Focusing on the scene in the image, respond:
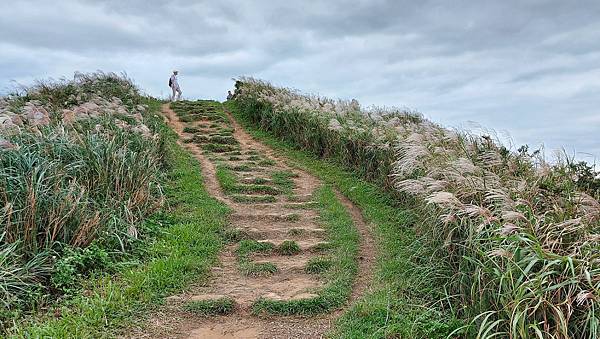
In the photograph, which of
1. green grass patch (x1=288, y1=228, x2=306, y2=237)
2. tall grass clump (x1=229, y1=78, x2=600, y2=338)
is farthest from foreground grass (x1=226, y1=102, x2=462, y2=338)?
green grass patch (x1=288, y1=228, x2=306, y2=237)

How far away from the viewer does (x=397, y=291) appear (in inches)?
187

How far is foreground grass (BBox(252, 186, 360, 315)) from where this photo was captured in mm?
4564

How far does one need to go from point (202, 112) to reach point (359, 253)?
31.9 feet

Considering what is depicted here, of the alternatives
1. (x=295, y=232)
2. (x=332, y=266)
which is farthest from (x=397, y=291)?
(x=295, y=232)

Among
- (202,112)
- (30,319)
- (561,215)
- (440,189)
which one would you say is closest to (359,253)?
(440,189)

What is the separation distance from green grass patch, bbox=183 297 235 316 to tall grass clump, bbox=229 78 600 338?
177 cm

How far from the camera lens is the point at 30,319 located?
415 cm

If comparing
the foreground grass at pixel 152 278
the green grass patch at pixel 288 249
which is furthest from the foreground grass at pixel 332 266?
the foreground grass at pixel 152 278

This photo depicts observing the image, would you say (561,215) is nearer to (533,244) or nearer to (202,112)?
(533,244)

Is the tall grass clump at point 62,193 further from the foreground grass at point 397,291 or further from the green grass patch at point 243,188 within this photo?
the foreground grass at point 397,291

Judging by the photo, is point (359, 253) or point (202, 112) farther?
point (202, 112)

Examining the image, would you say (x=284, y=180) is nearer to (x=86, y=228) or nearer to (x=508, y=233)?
(x=86, y=228)

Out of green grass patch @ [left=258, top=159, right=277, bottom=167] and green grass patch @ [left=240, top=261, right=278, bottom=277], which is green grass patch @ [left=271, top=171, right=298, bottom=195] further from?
green grass patch @ [left=240, top=261, right=278, bottom=277]

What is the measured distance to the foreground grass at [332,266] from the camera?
4564 mm
